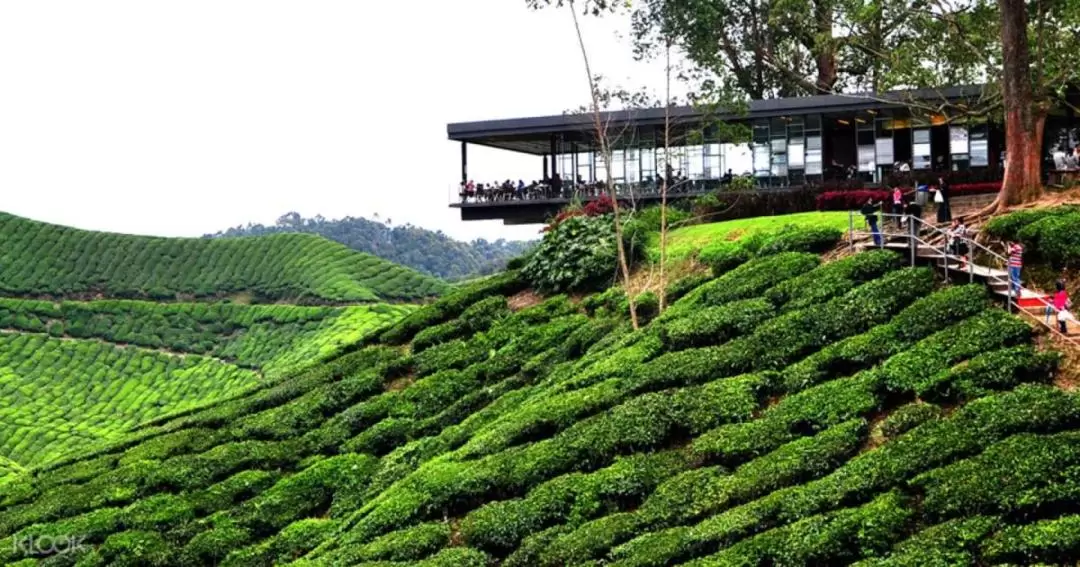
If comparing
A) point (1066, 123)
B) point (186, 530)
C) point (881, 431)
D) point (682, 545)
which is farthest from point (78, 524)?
point (1066, 123)

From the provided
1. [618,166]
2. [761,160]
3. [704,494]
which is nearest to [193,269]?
[618,166]

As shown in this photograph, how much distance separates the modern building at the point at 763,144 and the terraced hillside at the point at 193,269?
42.9ft

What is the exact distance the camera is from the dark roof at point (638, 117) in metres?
33.2

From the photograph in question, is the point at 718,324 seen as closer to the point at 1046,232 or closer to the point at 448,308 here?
the point at 1046,232

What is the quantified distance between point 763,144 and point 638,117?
13.6ft

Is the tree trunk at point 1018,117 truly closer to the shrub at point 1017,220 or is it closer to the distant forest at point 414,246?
the shrub at point 1017,220

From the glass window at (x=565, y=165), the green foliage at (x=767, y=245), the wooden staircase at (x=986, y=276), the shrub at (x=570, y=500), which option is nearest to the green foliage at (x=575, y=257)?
the green foliage at (x=767, y=245)

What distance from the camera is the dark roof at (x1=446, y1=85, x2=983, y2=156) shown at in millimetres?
33156

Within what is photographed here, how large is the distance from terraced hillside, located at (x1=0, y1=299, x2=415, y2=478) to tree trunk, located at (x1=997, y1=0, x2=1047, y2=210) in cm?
2262

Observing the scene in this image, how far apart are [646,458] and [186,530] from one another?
8.87m

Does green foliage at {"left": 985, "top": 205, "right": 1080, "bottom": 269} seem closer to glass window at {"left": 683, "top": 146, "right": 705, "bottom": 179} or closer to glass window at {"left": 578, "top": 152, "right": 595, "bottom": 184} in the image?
glass window at {"left": 683, "top": 146, "right": 705, "bottom": 179}

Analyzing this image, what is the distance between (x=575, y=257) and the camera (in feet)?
87.6

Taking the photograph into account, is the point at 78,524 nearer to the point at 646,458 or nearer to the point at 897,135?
the point at 646,458

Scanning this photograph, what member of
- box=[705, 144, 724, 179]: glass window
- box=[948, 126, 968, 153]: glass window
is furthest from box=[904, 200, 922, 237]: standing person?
box=[705, 144, 724, 179]: glass window
